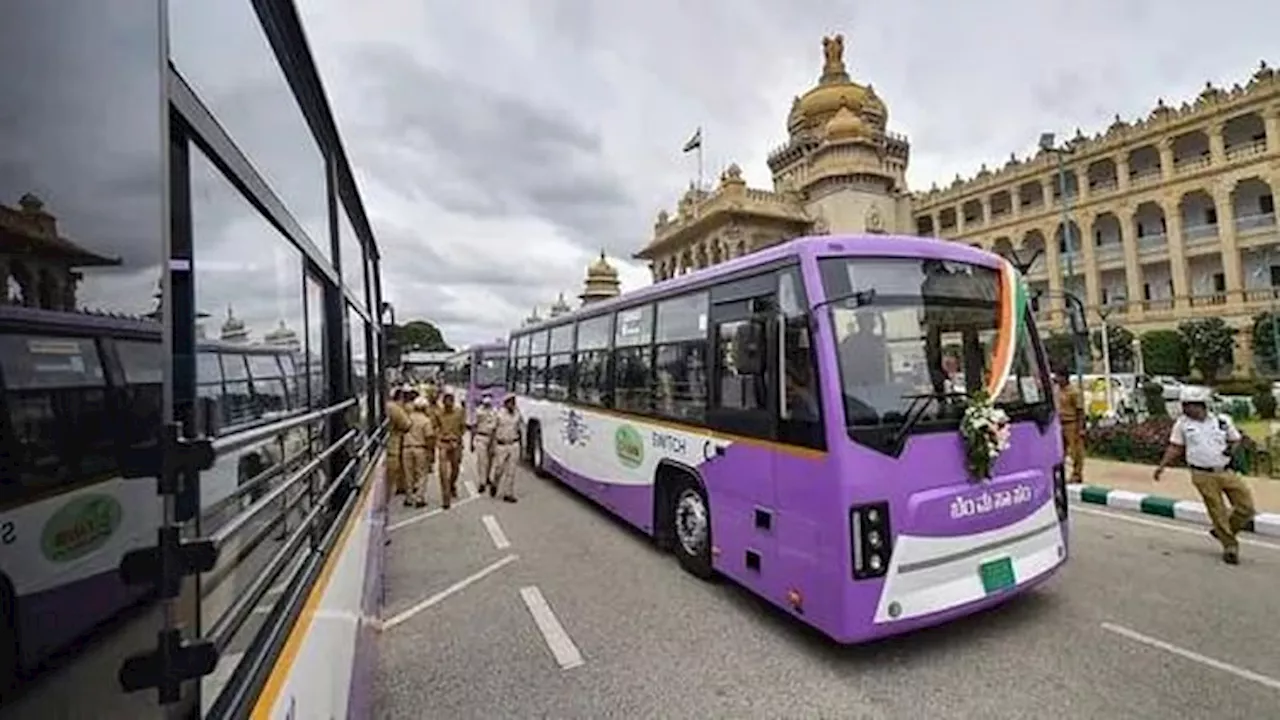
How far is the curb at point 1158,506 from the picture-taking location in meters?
7.41

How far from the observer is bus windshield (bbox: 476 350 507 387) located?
25047mm

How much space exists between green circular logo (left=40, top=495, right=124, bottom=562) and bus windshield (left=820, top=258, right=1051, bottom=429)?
150 inches

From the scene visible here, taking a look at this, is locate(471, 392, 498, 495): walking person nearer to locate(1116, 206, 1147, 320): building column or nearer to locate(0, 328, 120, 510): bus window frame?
locate(0, 328, 120, 510): bus window frame

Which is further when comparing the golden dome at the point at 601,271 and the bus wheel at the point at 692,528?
the golden dome at the point at 601,271

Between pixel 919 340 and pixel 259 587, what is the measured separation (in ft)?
13.4

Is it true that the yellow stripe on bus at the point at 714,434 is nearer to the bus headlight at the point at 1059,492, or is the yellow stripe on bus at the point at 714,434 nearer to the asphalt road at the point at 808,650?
the asphalt road at the point at 808,650

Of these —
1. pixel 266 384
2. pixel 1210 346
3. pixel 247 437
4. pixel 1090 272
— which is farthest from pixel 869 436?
pixel 1090 272

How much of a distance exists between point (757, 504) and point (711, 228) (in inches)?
2086

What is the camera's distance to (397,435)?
10.6 m

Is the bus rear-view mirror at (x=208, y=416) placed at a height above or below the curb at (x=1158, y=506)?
above

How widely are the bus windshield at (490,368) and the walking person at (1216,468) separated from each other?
20583mm

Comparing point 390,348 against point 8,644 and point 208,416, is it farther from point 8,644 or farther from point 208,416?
point 8,644

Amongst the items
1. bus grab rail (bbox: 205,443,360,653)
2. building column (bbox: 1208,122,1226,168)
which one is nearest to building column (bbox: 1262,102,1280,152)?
building column (bbox: 1208,122,1226,168)

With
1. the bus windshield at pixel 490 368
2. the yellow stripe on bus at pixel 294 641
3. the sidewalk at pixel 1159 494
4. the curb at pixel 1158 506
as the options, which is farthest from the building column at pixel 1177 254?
the yellow stripe on bus at pixel 294 641
